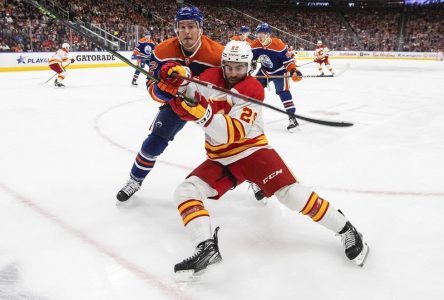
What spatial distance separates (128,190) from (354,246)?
1.56 metres

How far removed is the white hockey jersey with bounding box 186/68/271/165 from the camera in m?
1.94

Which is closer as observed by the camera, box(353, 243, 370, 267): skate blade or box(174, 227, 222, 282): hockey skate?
box(174, 227, 222, 282): hockey skate

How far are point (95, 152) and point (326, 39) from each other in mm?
23216

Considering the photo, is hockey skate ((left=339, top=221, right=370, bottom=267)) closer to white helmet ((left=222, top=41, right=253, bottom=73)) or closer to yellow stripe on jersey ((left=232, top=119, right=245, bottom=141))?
yellow stripe on jersey ((left=232, top=119, right=245, bottom=141))

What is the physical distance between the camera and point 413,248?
2182mm

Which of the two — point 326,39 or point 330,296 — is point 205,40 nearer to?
point 330,296

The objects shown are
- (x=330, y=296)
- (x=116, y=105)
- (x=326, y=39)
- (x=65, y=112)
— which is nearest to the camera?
(x=330, y=296)

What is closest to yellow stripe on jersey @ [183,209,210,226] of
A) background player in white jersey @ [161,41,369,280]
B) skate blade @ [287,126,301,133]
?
background player in white jersey @ [161,41,369,280]

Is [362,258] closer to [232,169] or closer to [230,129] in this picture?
[232,169]

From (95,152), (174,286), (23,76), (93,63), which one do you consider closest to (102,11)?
Answer: (93,63)

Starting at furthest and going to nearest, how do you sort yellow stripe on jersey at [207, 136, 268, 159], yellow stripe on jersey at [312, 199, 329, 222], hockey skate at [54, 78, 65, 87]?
hockey skate at [54, 78, 65, 87]
yellow stripe on jersey at [207, 136, 268, 159]
yellow stripe on jersey at [312, 199, 329, 222]

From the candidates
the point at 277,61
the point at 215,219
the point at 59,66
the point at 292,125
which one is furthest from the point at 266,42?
the point at 59,66

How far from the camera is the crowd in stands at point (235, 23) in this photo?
40.7 feet

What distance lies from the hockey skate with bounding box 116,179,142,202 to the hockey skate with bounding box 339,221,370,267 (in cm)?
146
